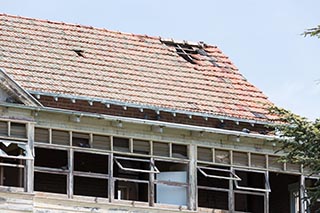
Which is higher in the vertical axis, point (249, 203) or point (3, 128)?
point (3, 128)

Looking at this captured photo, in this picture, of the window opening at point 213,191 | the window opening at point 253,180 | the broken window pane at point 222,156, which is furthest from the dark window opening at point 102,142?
the window opening at point 253,180

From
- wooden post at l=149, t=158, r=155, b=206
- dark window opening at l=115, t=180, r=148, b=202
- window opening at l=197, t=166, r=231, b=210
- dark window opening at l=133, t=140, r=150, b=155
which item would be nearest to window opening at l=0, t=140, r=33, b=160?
dark window opening at l=133, t=140, r=150, b=155

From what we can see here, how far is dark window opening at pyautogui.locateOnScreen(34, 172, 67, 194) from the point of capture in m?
41.1

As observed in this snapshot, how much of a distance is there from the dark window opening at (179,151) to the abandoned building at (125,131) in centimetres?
4

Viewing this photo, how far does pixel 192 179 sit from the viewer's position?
138 feet

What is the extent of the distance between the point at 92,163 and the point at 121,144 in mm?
1385

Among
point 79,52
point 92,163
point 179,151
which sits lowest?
point 92,163

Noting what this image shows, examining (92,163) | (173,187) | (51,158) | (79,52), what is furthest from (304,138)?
(79,52)

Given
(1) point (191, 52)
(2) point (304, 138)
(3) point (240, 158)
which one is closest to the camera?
(2) point (304, 138)

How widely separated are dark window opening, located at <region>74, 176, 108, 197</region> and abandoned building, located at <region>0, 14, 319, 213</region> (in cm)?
4

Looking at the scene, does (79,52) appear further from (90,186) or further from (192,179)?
(192,179)

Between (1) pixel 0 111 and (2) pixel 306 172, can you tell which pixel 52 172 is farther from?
(2) pixel 306 172

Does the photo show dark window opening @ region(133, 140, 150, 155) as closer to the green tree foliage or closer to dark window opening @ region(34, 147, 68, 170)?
dark window opening @ region(34, 147, 68, 170)

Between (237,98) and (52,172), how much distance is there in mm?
7933
